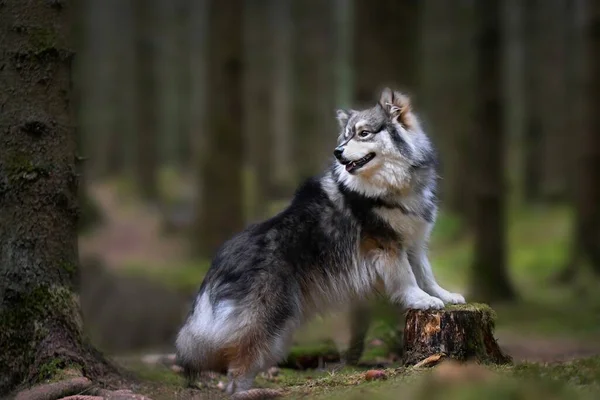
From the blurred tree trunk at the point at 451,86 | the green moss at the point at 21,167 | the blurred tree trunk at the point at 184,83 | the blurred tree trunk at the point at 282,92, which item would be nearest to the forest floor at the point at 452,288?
the green moss at the point at 21,167

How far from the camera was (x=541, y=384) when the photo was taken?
3.70 meters

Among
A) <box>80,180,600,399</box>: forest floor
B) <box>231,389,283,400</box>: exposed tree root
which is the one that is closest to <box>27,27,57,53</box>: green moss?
<box>80,180,600,399</box>: forest floor

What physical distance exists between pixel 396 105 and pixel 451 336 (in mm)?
1778

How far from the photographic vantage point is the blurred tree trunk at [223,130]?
52.1 feet

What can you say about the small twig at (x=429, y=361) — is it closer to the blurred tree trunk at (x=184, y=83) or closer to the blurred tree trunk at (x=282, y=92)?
the blurred tree trunk at (x=282, y=92)

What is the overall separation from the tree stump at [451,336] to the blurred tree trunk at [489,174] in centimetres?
670

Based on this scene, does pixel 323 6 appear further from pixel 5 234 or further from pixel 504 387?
pixel 504 387

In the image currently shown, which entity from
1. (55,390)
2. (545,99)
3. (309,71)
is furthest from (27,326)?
(545,99)

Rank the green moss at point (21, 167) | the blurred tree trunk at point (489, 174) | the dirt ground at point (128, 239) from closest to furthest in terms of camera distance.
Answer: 1. the green moss at point (21, 167)
2. the blurred tree trunk at point (489, 174)
3. the dirt ground at point (128, 239)

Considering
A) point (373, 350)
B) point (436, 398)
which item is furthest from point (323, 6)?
point (436, 398)

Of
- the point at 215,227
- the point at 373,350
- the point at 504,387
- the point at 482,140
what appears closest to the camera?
the point at 504,387

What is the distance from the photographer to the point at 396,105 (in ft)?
Result: 19.4

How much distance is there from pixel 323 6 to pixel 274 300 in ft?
74.8

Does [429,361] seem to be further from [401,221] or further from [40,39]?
[40,39]
